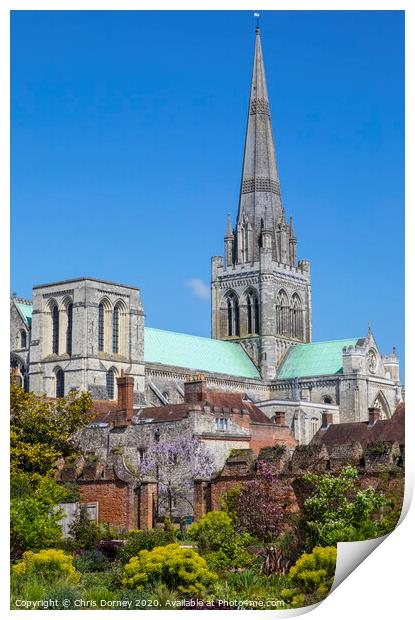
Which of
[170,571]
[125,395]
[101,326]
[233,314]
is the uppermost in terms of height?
[233,314]

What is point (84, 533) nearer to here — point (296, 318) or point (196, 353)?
point (196, 353)

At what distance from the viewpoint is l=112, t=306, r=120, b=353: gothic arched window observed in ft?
221

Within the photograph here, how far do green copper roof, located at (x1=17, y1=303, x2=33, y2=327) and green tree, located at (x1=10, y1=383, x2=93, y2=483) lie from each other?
116 ft

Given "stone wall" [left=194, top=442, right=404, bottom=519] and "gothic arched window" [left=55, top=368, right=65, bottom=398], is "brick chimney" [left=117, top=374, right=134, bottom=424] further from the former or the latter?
"gothic arched window" [left=55, top=368, right=65, bottom=398]

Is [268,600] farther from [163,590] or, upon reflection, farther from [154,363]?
[154,363]

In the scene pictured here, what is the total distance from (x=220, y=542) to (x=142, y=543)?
1.49 meters

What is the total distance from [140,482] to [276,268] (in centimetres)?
6215

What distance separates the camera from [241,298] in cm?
8744

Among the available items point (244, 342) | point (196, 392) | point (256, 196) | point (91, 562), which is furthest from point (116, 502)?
point (256, 196)

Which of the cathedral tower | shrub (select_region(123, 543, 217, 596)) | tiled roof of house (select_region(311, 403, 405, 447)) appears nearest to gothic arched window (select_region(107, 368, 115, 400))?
the cathedral tower

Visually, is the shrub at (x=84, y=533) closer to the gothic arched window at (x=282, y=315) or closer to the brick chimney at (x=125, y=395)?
the brick chimney at (x=125, y=395)

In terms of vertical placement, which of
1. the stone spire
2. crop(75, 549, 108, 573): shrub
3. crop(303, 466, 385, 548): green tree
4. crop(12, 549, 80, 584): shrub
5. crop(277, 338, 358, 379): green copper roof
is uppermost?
the stone spire

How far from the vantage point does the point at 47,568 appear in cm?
1805
